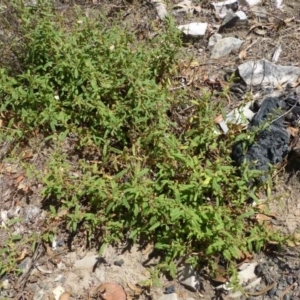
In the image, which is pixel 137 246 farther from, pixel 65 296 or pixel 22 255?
pixel 22 255

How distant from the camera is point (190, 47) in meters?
4.82

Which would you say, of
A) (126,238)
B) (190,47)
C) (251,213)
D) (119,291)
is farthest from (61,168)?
(190,47)

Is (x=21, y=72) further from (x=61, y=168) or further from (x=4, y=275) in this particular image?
(x=4, y=275)

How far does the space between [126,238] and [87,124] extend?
42.7 inches

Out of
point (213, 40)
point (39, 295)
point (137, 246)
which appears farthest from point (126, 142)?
point (213, 40)

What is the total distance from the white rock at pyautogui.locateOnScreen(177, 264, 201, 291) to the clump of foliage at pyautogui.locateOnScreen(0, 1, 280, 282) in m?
0.09

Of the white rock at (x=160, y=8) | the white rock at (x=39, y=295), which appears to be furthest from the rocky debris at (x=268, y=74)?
the white rock at (x=39, y=295)

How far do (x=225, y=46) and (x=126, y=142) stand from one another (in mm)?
1371

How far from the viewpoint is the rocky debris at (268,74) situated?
4301 millimetres

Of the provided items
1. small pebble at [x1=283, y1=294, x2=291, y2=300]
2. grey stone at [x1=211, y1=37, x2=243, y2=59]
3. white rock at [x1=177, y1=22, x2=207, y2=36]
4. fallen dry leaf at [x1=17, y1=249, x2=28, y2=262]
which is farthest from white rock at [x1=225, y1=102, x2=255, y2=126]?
fallen dry leaf at [x1=17, y1=249, x2=28, y2=262]

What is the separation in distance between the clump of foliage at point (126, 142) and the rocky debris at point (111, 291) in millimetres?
321

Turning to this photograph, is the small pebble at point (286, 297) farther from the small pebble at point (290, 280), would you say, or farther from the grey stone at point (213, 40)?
the grey stone at point (213, 40)

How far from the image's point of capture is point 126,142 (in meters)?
4.10

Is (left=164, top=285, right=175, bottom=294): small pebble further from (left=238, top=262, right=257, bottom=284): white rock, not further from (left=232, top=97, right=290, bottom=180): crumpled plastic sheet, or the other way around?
(left=232, top=97, right=290, bottom=180): crumpled plastic sheet
